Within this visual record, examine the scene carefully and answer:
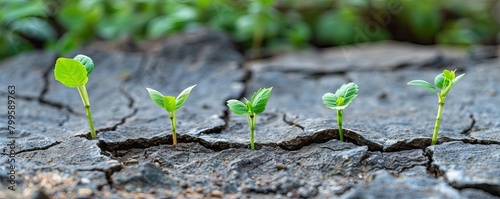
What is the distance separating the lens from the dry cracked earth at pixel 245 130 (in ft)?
4.74

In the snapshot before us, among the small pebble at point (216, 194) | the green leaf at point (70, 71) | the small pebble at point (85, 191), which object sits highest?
the green leaf at point (70, 71)

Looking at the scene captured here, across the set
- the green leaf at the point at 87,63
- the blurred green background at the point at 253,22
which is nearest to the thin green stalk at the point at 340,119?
the green leaf at the point at 87,63

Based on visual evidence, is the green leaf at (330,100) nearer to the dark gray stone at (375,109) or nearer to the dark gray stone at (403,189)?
the dark gray stone at (375,109)

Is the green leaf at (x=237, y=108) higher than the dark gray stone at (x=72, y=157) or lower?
higher

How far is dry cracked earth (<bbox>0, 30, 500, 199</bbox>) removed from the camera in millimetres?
1443

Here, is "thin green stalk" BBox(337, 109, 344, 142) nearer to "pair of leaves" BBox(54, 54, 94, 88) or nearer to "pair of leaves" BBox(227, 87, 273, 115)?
"pair of leaves" BBox(227, 87, 273, 115)

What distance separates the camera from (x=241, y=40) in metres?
3.42

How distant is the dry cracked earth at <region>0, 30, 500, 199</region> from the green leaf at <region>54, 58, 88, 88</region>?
0.22 meters

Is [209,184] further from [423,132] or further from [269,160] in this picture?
[423,132]

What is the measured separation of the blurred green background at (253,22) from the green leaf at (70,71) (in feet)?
4.77

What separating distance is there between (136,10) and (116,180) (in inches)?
95.2

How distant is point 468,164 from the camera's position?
1546 millimetres

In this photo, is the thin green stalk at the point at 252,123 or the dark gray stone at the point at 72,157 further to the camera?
the thin green stalk at the point at 252,123

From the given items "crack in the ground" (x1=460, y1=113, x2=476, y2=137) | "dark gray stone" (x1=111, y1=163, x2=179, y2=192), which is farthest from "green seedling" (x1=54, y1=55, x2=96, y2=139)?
"crack in the ground" (x1=460, y1=113, x2=476, y2=137)
